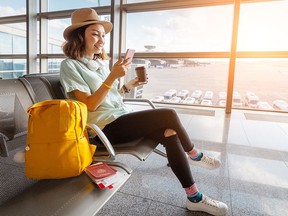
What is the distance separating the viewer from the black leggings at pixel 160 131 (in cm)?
124

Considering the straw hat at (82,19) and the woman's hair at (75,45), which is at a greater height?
the straw hat at (82,19)

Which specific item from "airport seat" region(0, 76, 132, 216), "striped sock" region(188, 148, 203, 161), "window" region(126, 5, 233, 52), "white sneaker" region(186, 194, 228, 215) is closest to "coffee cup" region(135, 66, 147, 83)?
"striped sock" region(188, 148, 203, 161)

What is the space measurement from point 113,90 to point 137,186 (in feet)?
2.20

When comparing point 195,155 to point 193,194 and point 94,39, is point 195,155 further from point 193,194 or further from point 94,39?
point 94,39

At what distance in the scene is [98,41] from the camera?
1.42 m

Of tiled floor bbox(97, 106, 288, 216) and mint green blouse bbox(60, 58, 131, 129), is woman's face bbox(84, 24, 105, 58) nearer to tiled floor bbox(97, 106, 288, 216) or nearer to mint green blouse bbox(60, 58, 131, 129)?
mint green blouse bbox(60, 58, 131, 129)

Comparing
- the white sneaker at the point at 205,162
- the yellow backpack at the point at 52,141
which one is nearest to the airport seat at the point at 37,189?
the yellow backpack at the point at 52,141

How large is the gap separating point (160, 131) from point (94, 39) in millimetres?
682

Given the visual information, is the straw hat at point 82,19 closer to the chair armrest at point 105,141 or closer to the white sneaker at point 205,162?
the chair armrest at point 105,141

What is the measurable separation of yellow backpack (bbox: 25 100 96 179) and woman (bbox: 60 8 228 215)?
0.35 m

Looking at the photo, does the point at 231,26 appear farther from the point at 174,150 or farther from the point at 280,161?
the point at 174,150

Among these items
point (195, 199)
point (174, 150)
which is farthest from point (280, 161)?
point (174, 150)

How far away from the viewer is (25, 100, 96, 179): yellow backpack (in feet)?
2.74

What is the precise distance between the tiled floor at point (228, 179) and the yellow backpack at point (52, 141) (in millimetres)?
560
